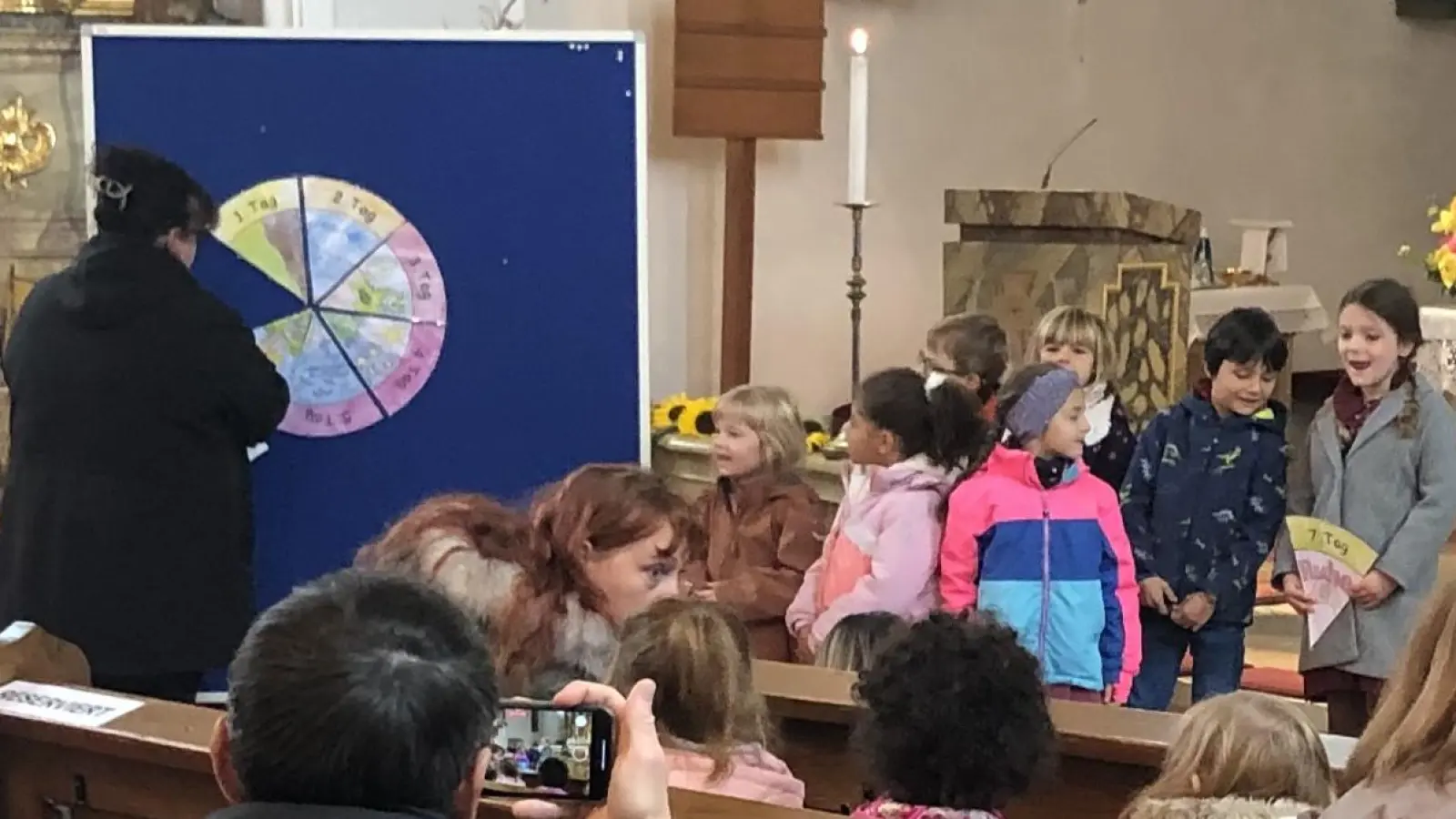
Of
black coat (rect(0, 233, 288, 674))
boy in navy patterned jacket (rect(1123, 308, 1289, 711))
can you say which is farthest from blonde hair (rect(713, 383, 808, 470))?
black coat (rect(0, 233, 288, 674))

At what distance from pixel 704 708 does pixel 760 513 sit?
1.52 m

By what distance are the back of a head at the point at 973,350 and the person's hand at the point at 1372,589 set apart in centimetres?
83

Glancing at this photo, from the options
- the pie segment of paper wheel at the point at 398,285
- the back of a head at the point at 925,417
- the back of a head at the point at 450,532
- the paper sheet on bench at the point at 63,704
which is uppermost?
the pie segment of paper wheel at the point at 398,285

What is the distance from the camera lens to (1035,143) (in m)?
7.24

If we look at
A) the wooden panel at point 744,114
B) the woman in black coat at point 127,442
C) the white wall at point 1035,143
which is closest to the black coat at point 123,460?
the woman in black coat at point 127,442

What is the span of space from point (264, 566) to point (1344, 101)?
645 cm

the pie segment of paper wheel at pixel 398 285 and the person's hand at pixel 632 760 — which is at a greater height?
the pie segment of paper wheel at pixel 398 285

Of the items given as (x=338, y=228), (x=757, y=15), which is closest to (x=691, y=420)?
(x=757, y=15)

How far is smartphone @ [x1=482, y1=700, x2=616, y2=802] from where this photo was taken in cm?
140

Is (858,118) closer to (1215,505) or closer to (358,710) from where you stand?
(1215,505)

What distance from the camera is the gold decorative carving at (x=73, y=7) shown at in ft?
13.6

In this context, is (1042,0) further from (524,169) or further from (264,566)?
(264,566)

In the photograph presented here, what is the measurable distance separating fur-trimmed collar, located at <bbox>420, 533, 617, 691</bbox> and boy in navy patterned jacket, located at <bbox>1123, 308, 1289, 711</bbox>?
5.33ft

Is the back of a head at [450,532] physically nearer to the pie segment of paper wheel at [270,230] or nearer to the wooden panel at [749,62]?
the pie segment of paper wheel at [270,230]
